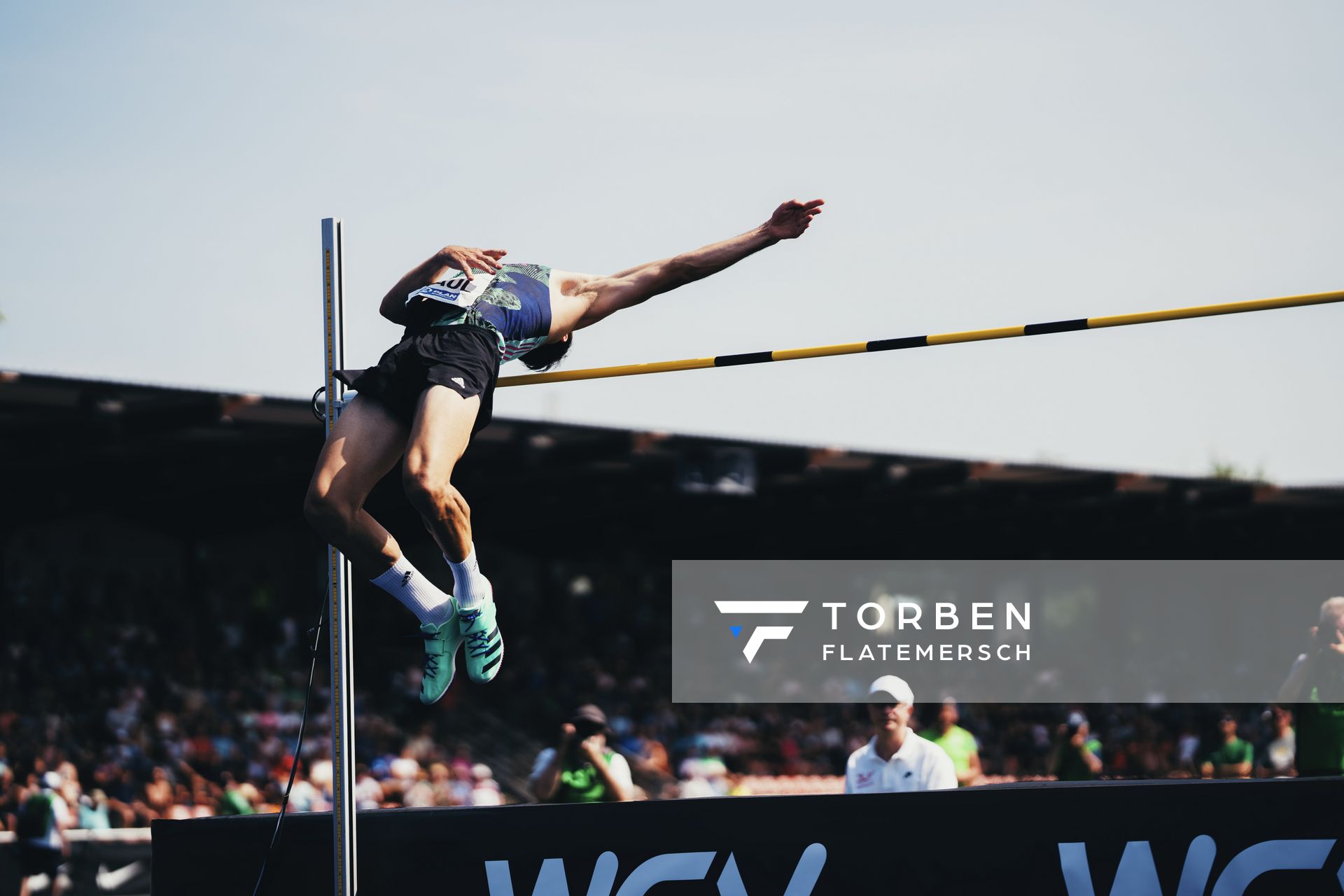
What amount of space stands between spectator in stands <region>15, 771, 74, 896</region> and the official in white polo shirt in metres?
6.64

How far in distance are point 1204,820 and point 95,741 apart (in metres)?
Result: 12.9

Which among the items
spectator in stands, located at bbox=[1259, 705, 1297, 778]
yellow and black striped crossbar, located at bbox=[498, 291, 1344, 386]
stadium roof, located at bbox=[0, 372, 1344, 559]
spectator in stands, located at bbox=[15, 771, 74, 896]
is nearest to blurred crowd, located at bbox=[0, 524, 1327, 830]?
spectator in stands, located at bbox=[15, 771, 74, 896]

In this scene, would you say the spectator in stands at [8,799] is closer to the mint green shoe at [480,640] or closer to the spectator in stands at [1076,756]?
the spectator in stands at [1076,756]

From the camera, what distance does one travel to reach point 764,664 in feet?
74.2

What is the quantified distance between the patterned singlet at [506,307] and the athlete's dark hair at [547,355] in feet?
0.31

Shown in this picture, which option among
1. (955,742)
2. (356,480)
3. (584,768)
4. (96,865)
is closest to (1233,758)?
(955,742)

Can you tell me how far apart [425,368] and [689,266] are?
1.06 meters

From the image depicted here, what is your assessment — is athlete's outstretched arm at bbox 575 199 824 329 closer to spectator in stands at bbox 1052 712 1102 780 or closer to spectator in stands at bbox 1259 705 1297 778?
spectator in stands at bbox 1259 705 1297 778

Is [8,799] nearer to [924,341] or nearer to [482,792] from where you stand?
[482,792]

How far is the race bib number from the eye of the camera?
509 centimetres

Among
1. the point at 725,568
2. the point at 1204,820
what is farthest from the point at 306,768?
the point at 725,568

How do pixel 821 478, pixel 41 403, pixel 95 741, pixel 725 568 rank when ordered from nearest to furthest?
pixel 41 403, pixel 95 741, pixel 821 478, pixel 725 568

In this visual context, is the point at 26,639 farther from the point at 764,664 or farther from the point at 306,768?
the point at 764,664

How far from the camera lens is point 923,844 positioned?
4656 millimetres
